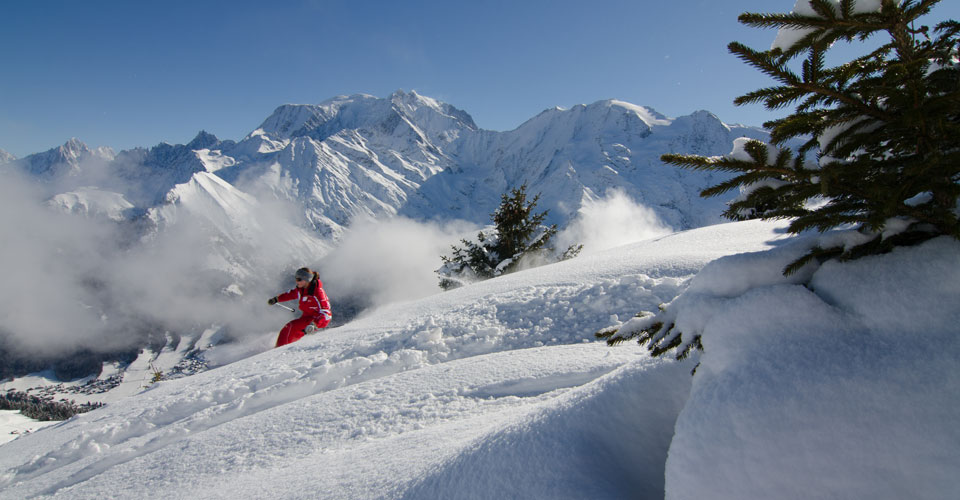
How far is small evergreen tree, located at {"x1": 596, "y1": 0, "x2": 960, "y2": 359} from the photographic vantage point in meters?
1.42

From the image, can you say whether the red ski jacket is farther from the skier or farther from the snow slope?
the snow slope

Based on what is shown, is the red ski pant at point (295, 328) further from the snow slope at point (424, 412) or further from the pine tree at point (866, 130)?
the pine tree at point (866, 130)

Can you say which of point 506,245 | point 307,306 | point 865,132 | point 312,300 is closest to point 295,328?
point 307,306

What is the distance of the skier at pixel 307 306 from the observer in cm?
988

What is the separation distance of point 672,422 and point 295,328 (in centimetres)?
986

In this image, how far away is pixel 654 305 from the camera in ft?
19.1

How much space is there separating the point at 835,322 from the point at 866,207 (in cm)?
54

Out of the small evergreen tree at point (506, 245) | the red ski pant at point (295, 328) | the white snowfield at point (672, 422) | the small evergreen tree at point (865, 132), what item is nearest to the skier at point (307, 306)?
the red ski pant at point (295, 328)

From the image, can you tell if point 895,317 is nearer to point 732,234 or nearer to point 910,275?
point 910,275

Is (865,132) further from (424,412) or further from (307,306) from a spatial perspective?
(307,306)

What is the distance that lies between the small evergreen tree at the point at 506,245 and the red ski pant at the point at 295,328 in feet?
39.6

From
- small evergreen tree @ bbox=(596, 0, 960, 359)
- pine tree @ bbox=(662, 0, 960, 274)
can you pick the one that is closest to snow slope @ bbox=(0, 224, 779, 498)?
small evergreen tree @ bbox=(596, 0, 960, 359)

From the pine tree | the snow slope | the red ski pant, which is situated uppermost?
the pine tree

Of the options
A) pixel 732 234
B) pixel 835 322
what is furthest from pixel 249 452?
pixel 732 234
